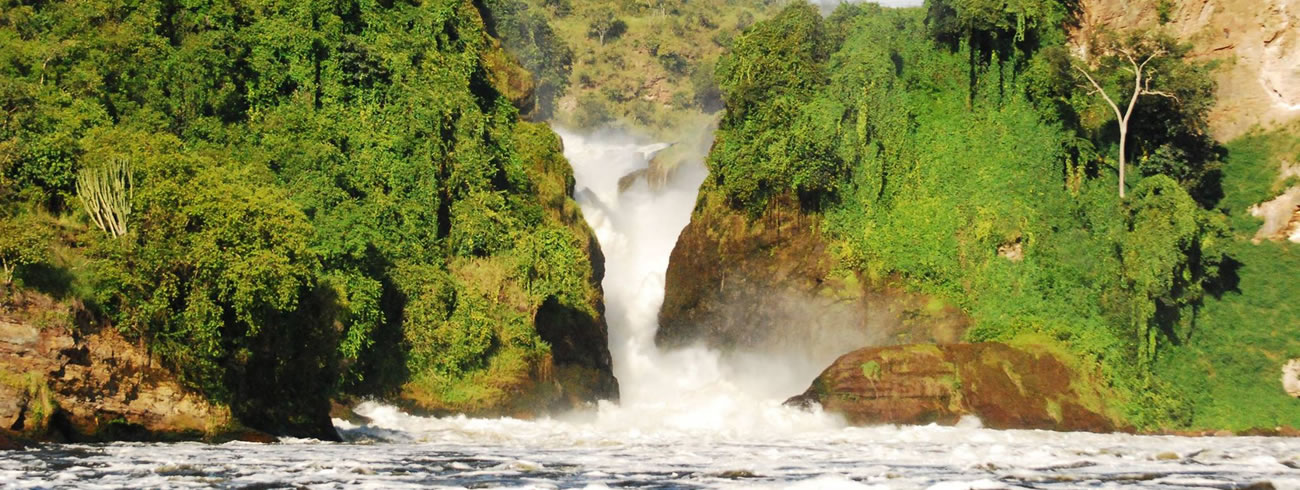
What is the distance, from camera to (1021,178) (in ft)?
181

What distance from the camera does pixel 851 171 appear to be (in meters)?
57.6

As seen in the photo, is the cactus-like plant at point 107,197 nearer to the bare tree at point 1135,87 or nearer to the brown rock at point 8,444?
the brown rock at point 8,444

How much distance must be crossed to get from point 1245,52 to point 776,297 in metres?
18.9

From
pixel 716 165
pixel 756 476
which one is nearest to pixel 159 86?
pixel 716 165

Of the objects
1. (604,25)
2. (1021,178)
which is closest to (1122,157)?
(1021,178)

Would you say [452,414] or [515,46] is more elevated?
[515,46]

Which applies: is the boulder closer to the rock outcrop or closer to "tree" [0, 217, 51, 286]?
the rock outcrop

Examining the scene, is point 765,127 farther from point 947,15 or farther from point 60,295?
point 60,295

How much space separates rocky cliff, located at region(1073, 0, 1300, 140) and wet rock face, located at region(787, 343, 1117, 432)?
13.1 metres

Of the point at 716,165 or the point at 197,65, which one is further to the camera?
the point at 716,165

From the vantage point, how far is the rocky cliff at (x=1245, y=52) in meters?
53.0

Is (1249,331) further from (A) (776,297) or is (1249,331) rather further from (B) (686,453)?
(B) (686,453)

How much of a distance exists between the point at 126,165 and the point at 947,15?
34160 mm

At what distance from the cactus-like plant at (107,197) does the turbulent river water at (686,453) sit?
18.2 feet
